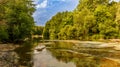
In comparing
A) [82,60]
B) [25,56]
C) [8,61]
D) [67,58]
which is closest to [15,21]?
[25,56]

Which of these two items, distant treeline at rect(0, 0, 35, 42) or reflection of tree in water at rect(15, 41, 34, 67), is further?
distant treeline at rect(0, 0, 35, 42)

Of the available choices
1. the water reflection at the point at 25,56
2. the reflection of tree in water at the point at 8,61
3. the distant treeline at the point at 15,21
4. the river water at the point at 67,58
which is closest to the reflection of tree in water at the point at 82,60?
the river water at the point at 67,58

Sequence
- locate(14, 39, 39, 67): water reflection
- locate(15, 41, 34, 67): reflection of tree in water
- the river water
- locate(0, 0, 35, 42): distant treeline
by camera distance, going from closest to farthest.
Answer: the river water → locate(14, 39, 39, 67): water reflection → locate(15, 41, 34, 67): reflection of tree in water → locate(0, 0, 35, 42): distant treeline

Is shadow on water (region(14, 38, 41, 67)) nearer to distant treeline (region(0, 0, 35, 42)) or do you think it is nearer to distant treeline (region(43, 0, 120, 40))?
distant treeline (region(0, 0, 35, 42))

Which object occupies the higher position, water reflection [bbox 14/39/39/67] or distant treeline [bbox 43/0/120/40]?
distant treeline [bbox 43/0/120/40]

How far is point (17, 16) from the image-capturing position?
230 ft

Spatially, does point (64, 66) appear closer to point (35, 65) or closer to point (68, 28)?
point (35, 65)

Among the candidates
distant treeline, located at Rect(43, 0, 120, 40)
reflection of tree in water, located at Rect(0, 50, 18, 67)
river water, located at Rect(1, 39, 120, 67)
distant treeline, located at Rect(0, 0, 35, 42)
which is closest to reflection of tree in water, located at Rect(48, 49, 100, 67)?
river water, located at Rect(1, 39, 120, 67)

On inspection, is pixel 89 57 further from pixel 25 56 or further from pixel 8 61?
pixel 8 61

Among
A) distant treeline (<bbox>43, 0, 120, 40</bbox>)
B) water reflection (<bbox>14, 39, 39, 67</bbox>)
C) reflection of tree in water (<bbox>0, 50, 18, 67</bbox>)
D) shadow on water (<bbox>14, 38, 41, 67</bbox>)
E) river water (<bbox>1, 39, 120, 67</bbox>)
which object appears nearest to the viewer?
reflection of tree in water (<bbox>0, 50, 18, 67</bbox>)

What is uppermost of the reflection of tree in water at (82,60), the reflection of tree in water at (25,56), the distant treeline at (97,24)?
the distant treeline at (97,24)

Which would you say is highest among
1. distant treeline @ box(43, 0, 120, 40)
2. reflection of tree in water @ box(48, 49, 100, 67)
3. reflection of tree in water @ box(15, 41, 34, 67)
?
distant treeline @ box(43, 0, 120, 40)

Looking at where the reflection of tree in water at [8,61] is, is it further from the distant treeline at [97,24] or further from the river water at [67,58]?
the distant treeline at [97,24]

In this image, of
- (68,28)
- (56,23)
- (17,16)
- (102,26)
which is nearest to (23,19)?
(17,16)
